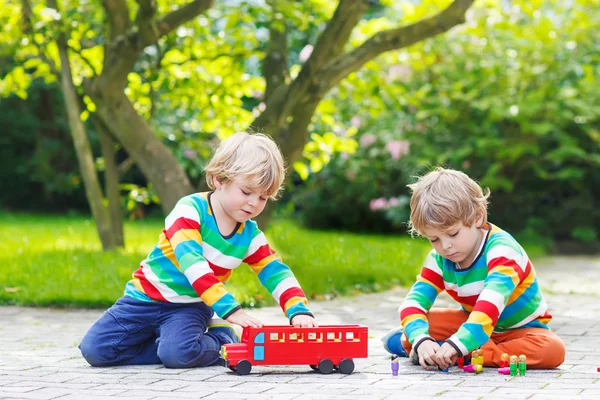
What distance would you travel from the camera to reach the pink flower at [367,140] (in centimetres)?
1233

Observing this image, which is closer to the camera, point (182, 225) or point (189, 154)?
point (182, 225)

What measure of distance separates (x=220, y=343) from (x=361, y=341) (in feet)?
2.28

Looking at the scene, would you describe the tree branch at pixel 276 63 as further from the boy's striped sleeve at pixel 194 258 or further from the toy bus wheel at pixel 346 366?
the toy bus wheel at pixel 346 366

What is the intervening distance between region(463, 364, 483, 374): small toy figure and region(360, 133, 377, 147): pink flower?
876 cm

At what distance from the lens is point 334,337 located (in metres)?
3.57

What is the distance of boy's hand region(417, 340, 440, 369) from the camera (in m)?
3.62

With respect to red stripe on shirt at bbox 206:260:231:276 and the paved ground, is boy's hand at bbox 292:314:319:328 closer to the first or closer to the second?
the paved ground

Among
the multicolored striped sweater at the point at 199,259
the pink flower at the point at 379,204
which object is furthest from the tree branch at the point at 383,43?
the pink flower at the point at 379,204

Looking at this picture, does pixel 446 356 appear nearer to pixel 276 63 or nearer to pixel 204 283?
pixel 204 283

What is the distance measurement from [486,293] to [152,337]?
1466mm

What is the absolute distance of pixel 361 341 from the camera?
3600 mm

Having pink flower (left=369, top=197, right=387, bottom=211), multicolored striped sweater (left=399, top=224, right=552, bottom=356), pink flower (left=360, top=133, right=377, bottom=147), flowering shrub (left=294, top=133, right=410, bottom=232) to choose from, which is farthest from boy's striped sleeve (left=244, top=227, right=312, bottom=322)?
pink flower (left=360, top=133, right=377, bottom=147)

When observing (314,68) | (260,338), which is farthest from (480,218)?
(314,68)

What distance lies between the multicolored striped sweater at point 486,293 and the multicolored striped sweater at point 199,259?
508 millimetres
